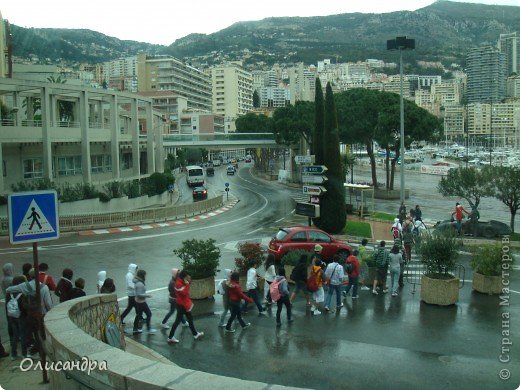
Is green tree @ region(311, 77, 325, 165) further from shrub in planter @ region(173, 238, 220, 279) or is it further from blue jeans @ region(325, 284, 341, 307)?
blue jeans @ region(325, 284, 341, 307)

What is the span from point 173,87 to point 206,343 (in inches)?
6512

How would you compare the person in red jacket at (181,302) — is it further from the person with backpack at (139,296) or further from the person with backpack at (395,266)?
the person with backpack at (395,266)

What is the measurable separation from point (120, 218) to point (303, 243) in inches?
630

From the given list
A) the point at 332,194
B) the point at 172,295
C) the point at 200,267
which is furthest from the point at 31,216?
the point at 332,194

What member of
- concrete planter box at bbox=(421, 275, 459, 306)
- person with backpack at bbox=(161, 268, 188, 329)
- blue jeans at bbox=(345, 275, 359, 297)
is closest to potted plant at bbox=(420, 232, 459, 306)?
concrete planter box at bbox=(421, 275, 459, 306)

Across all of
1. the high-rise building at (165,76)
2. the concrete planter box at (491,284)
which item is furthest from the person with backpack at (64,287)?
the high-rise building at (165,76)

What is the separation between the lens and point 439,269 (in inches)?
552

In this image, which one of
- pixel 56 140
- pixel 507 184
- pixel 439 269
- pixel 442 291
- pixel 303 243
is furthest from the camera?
pixel 56 140

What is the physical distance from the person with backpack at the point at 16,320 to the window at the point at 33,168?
31138mm

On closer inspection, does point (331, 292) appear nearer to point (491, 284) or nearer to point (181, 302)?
point (181, 302)

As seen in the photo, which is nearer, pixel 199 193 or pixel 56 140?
pixel 56 140

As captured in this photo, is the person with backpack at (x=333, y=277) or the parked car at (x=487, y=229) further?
the parked car at (x=487, y=229)

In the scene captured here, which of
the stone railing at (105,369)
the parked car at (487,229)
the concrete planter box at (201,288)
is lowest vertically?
the parked car at (487,229)

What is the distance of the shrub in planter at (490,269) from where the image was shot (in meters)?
14.6
